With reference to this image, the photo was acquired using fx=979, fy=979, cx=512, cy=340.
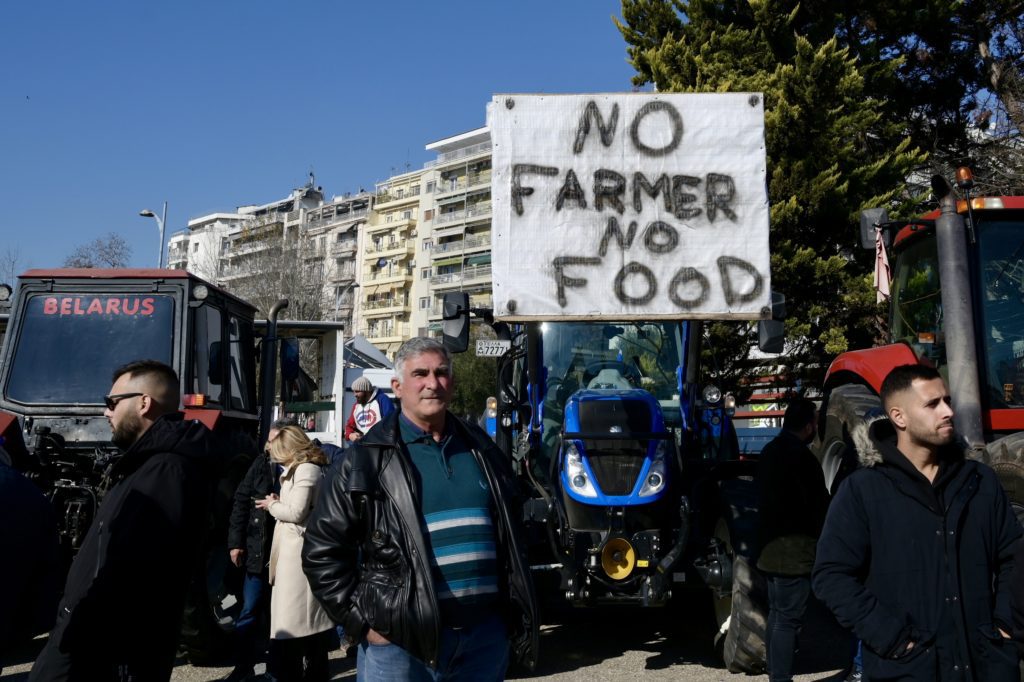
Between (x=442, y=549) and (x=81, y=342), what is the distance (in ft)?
17.0

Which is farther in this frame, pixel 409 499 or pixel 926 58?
pixel 926 58

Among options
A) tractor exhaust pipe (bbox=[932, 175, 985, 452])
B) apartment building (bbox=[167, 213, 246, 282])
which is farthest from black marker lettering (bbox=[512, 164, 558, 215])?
apartment building (bbox=[167, 213, 246, 282])

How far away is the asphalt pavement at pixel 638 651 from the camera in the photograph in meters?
6.34

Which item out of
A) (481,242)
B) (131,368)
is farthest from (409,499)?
(481,242)

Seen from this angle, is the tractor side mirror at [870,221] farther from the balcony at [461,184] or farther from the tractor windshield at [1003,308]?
the balcony at [461,184]

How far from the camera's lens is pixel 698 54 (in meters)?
17.0

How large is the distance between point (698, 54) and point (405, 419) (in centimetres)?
1498

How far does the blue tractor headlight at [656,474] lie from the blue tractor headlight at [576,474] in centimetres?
33

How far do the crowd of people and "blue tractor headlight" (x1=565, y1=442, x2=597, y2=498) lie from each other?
2753mm

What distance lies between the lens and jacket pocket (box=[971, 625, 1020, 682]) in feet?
9.91

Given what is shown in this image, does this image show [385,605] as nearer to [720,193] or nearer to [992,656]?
[992,656]

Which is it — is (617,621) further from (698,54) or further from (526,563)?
(698,54)

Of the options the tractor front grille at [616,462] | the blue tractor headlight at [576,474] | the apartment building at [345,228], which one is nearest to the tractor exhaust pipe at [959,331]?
the tractor front grille at [616,462]

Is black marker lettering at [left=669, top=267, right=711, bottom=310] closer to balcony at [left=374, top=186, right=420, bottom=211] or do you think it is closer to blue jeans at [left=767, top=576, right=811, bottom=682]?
blue jeans at [left=767, top=576, right=811, bottom=682]
